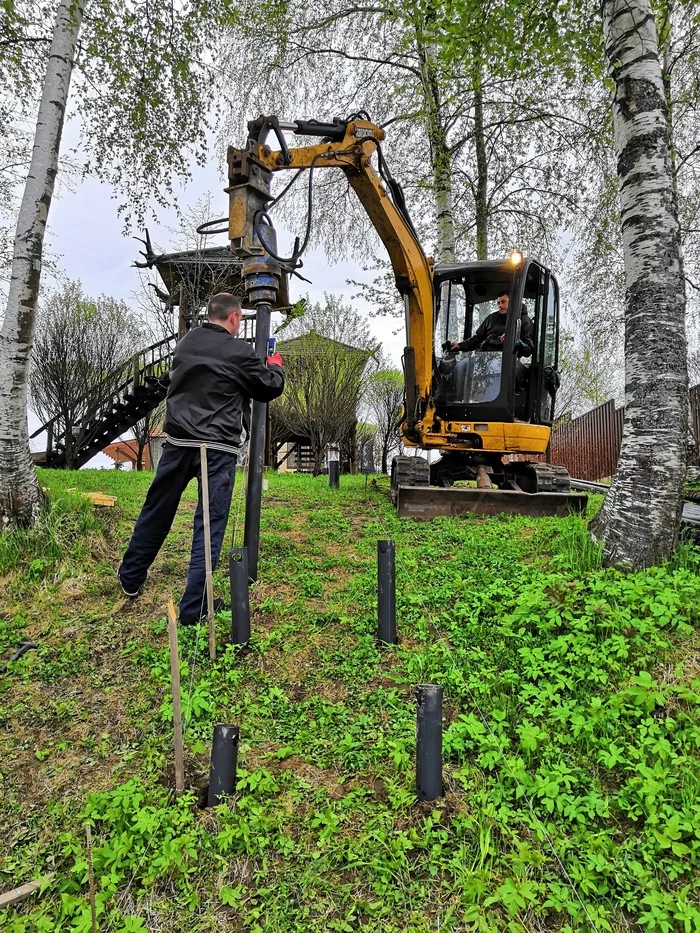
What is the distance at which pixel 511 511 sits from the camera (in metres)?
5.93

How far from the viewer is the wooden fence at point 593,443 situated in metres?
15.3

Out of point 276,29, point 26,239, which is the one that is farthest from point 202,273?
point 26,239

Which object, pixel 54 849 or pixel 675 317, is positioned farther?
pixel 675 317

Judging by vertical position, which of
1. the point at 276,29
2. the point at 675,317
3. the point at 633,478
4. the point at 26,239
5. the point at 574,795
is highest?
the point at 276,29

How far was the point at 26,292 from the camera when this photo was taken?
4.37 metres

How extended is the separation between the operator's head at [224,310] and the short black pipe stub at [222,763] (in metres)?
2.51

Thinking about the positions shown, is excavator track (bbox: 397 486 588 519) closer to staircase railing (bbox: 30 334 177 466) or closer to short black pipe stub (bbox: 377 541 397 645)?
short black pipe stub (bbox: 377 541 397 645)

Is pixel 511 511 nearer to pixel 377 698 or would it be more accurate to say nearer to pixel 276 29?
pixel 377 698

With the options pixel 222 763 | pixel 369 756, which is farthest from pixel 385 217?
pixel 222 763

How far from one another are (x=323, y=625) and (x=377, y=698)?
0.81m

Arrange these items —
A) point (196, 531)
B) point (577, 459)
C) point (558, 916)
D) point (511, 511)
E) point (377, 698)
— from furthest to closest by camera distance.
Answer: point (577, 459) → point (511, 511) → point (196, 531) → point (377, 698) → point (558, 916)

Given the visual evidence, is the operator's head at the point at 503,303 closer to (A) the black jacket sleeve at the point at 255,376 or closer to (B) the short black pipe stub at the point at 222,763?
(A) the black jacket sleeve at the point at 255,376

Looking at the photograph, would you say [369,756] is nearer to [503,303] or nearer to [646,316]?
[646,316]

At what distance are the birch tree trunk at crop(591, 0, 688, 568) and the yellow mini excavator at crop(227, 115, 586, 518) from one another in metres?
2.43
